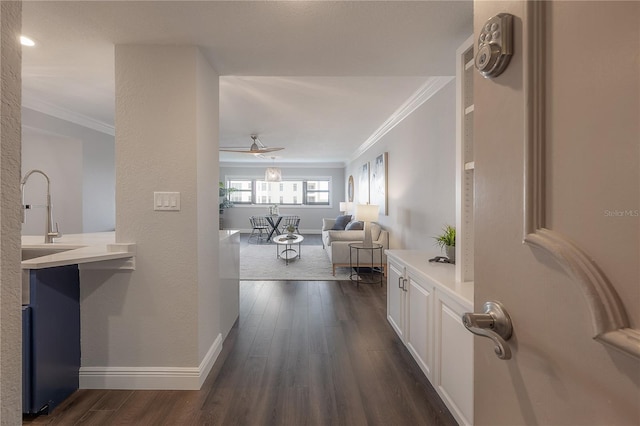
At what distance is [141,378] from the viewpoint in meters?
2.19

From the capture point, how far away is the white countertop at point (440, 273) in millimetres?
1700

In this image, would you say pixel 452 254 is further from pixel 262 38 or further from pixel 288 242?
pixel 288 242

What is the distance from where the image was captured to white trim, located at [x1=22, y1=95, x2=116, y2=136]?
12.7ft

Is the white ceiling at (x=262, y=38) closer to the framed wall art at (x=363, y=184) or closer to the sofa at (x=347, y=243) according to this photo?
the sofa at (x=347, y=243)

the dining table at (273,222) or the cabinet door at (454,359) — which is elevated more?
the dining table at (273,222)

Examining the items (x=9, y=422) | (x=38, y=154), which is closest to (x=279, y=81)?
(x=9, y=422)

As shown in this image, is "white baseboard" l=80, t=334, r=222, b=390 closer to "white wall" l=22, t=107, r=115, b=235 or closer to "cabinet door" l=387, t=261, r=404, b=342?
"cabinet door" l=387, t=261, r=404, b=342

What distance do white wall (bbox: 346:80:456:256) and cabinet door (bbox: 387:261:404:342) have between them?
381mm

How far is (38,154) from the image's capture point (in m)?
4.73

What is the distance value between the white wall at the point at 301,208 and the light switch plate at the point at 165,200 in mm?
9115

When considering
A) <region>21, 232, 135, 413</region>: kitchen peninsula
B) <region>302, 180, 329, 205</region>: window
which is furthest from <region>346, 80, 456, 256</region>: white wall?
<region>302, 180, 329, 205</region>: window

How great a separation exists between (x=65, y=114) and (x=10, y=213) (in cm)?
487

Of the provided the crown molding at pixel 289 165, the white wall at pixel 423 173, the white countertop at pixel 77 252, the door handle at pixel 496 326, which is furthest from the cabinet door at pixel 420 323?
the crown molding at pixel 289 165

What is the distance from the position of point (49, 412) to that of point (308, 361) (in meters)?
1.59
